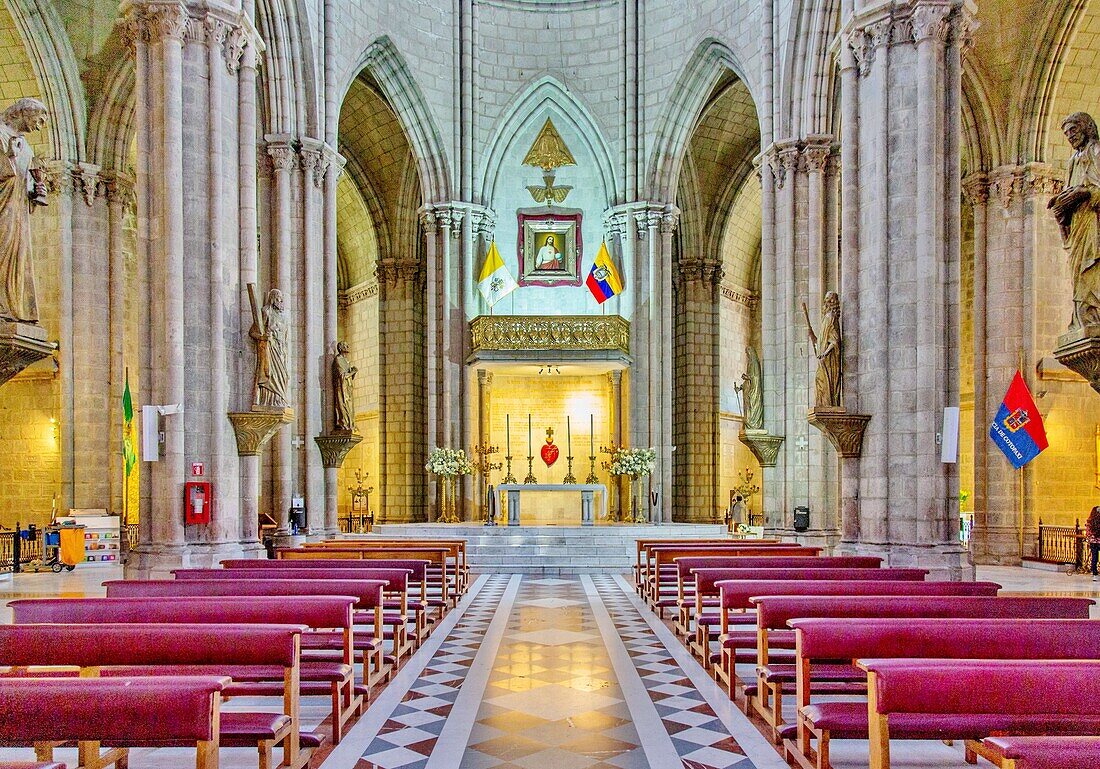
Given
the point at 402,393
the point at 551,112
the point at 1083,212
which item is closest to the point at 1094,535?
the point at 1083,212

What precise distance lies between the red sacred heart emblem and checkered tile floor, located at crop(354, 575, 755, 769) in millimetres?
15544

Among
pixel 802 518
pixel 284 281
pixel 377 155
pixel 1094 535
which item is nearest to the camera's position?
pixel 1094 535

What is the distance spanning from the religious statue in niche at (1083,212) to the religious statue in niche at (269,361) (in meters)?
10.3

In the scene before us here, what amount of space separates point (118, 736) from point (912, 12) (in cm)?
1351

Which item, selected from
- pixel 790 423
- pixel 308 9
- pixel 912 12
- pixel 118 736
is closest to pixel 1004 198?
pixel 790 423

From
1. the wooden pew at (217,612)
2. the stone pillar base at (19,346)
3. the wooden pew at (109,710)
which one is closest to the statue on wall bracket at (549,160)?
the stone pillar base at (19,346)

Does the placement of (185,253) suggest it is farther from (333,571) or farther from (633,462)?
(633,462)

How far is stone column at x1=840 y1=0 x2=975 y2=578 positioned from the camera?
13445 mm

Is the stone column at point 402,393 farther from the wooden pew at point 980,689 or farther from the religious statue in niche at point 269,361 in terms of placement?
the wooden pew at point 980,689

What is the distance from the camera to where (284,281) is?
1923 centimetres

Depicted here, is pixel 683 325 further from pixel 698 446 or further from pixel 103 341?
pixel 103 341

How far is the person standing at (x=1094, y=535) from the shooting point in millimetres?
17375

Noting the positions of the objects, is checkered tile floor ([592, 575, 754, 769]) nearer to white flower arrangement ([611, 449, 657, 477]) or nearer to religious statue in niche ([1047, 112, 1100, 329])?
religious statue in niche ([1047, 112, 1100, 329])

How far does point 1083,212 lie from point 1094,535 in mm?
10433
